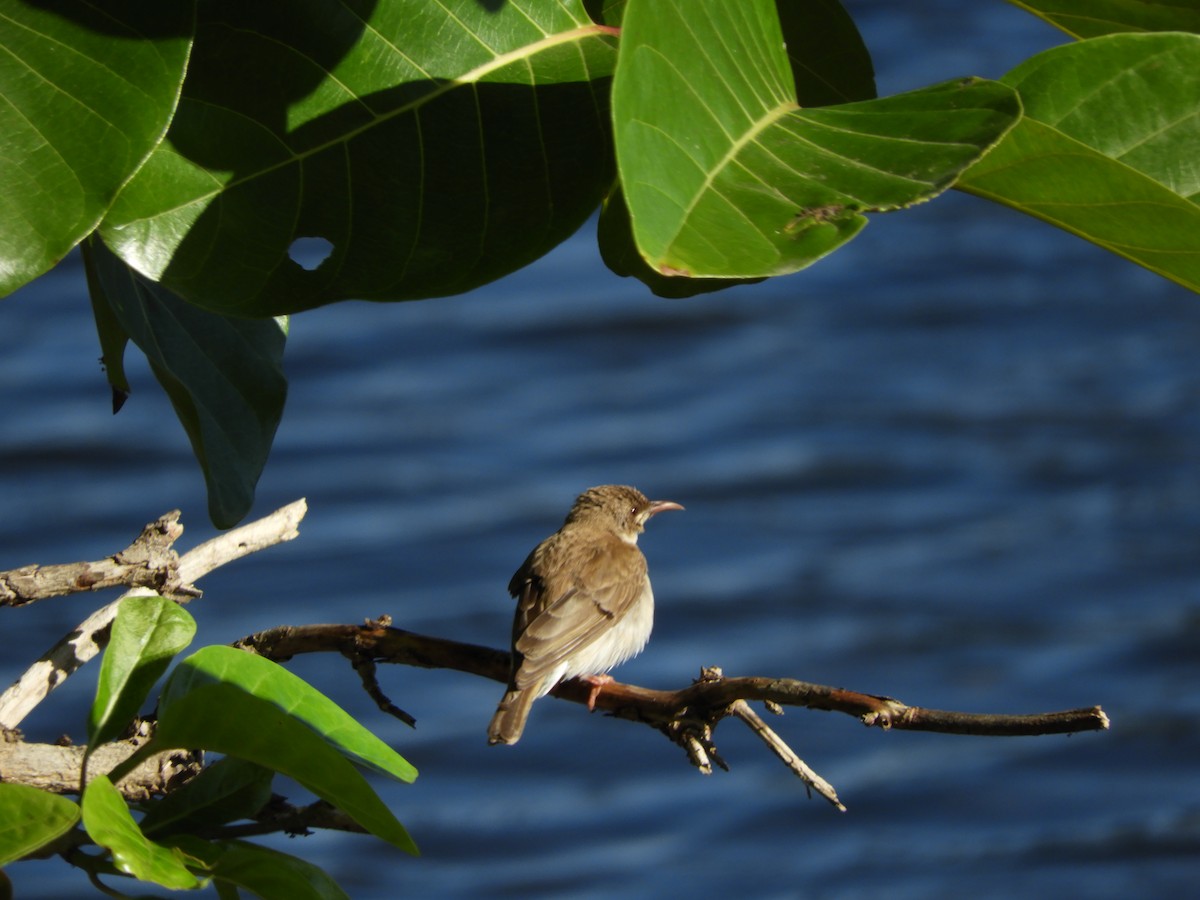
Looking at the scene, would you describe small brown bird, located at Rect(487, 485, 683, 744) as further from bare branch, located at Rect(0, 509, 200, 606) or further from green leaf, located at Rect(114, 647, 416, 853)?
green leaf, located at Rect(114, 647, 416, 853)

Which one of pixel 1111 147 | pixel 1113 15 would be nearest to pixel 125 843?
pixel 1111 147

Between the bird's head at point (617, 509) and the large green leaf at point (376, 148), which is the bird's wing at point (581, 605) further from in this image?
the large green leaf at point (376, 148)

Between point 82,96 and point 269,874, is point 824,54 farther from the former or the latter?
point 269,874

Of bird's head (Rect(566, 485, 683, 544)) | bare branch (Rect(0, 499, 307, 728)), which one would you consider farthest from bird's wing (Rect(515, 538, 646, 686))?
bare branch (Rect(0, 499, 307, 728))

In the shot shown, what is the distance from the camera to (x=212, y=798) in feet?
4.66

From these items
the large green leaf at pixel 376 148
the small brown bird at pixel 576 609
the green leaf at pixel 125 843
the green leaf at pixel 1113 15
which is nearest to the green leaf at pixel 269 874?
the green leaf at pixel 125 843

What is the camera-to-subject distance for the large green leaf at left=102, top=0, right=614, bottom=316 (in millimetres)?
1368

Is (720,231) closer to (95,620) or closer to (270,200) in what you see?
(270,200)

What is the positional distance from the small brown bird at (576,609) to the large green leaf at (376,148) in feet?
7.37

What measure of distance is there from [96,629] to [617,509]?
336 cm

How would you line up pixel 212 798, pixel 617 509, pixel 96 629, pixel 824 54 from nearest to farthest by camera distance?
pixel 212 798
pixel 824 54
pixel 96 629
pixel 617 509

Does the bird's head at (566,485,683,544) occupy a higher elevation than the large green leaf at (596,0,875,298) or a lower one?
lower

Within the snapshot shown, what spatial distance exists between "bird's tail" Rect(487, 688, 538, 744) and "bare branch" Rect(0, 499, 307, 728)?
60.8 inches

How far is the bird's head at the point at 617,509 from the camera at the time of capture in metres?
5.07
